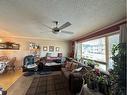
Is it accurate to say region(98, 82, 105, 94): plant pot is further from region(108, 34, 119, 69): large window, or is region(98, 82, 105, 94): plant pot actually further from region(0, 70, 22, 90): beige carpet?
region(0, 70, 22, 90): beige carpet

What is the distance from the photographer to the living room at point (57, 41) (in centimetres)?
183

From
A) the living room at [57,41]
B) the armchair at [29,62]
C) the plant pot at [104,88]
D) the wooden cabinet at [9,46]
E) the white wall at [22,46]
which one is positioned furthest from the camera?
the white wall at [22,46]

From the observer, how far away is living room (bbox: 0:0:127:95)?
1826mm

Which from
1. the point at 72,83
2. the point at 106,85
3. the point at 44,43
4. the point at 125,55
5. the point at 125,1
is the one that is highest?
the point at 125,1

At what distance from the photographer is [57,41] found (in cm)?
714

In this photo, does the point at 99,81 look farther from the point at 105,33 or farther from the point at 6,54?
the point at 6,54

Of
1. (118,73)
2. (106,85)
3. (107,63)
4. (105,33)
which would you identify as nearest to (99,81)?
(106,85)

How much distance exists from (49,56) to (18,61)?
2.31 meters

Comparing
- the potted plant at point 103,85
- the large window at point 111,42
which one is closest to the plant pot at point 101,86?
the potted plant at point 103,85

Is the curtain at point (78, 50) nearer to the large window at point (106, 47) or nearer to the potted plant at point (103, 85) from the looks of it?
the large window at point (106, 47)

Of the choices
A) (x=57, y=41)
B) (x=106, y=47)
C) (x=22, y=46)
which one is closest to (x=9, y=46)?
(x=22, y=46)

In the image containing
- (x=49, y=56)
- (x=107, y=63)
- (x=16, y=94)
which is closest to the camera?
(x=16, y=94)

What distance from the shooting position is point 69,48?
7449 millimetres

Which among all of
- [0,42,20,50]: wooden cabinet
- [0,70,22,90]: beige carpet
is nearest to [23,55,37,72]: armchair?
[0,70,22,90]: beige carpet
